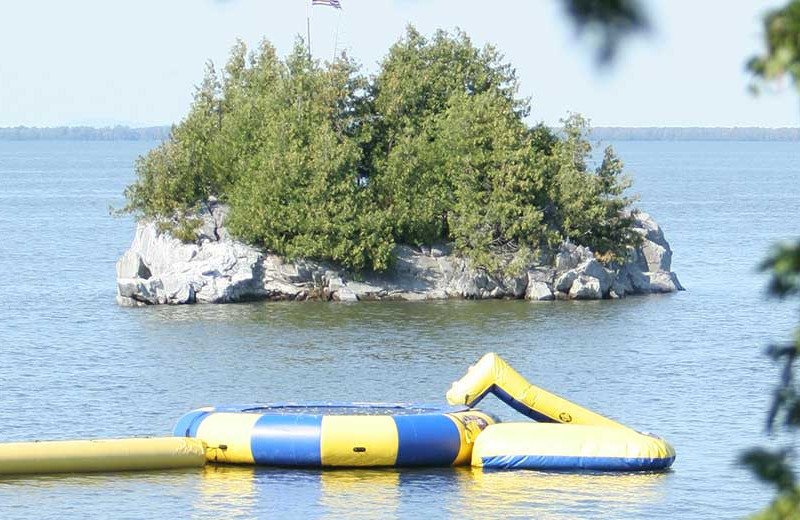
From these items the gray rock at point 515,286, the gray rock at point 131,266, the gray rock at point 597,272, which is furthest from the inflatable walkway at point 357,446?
the gray rock at point 131,266

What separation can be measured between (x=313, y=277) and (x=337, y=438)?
23863 millimetres

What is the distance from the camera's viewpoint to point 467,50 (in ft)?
182

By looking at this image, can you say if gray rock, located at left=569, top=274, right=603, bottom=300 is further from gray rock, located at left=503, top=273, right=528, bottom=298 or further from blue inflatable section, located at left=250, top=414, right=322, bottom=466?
blue inflatable section, located at left=250, top=414, right=322, bottom=466

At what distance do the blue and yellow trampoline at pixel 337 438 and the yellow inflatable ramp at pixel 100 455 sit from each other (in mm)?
562

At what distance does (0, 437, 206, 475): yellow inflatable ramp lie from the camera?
2555 cm

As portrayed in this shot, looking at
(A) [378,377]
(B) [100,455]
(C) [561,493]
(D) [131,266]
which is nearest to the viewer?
(C) [561,493]

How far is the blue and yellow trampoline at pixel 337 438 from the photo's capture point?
26.2 metres

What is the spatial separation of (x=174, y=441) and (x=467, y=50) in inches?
1262

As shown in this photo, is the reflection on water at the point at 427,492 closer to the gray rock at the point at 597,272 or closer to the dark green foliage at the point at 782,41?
the dark green foliage at the point at 782,41

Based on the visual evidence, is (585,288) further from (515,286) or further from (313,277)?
(313,277)

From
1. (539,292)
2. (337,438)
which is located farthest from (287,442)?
(539,292)

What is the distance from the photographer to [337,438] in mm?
26125

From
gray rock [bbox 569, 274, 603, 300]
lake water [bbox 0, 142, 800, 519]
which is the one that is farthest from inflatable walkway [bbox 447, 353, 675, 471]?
gray rock [bbox 569, 274, 603, 300]

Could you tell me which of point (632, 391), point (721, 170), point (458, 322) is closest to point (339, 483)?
point (632, 391)
